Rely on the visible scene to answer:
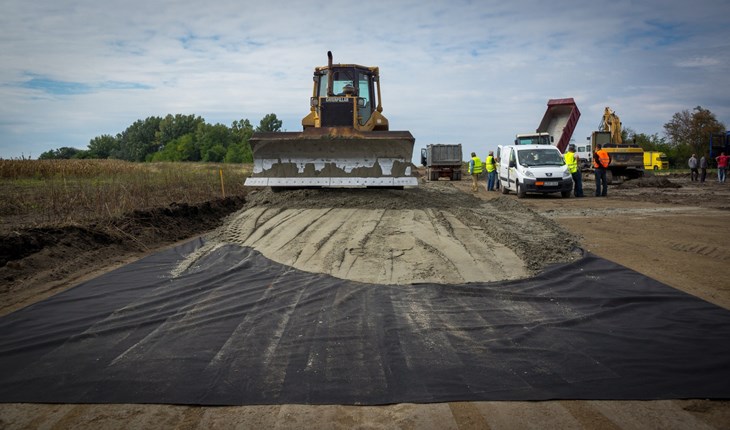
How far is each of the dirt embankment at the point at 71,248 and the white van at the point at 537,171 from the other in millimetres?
11381

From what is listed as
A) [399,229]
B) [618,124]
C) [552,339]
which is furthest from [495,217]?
[618,124]

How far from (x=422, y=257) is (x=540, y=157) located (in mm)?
13313

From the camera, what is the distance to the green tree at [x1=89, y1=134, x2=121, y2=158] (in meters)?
89.5

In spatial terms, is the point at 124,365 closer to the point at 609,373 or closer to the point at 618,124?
the point at 609,373

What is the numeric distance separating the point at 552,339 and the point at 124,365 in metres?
3.39

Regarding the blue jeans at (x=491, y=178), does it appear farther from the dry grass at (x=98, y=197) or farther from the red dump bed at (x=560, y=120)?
the dry grass at (x=98, y=197)

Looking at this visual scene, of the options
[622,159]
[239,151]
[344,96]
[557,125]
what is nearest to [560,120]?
[557,125]

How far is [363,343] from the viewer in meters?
4.53

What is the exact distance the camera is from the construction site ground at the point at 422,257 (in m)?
3.28

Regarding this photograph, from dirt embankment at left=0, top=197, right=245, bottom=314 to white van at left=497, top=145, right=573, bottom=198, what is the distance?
1138 cm

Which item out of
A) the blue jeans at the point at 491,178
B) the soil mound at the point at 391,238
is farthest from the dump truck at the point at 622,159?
the soil mound at the point at 391,238

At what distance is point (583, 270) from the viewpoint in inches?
281

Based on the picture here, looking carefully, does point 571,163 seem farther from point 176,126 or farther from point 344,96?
point 176,126

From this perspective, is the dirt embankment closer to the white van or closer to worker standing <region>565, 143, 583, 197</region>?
the white van
